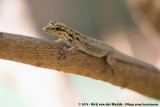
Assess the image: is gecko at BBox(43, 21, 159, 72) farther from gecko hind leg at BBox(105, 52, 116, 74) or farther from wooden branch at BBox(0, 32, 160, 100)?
wooden branch at BBox(0, 32, 160, 100)

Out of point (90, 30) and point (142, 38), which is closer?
point (90, 30)

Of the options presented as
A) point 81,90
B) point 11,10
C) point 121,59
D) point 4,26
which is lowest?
point 81,90

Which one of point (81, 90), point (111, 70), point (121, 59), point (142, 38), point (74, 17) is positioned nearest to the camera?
point (111, 70)

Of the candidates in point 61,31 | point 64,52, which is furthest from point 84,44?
point 64,52

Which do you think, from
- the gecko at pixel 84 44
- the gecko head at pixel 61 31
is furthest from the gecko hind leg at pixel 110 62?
the gecko head at pixel 61 31

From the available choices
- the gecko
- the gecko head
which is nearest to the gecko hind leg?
the gecko

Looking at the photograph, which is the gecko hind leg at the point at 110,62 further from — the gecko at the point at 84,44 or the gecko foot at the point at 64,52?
the gecko foot at the point at 64,52

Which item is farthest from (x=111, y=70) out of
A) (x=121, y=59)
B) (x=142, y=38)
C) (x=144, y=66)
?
(x=142, y=38)

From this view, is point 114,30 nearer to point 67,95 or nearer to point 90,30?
point 90,30
